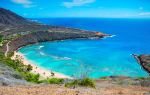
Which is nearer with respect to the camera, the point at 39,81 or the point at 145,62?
the point at 39,81

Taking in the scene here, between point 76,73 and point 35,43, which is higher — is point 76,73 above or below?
below

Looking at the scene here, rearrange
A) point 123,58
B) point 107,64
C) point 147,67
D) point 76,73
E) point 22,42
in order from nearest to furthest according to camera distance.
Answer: point 76,73 < point 147,67 < point 107,64 < point 123,58 < point 22,42

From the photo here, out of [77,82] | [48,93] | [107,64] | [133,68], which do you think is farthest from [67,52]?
[48,93]

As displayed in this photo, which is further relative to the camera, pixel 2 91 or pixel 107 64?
pixel 107 64

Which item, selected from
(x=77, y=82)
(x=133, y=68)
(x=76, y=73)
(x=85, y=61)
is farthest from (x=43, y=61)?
(x=77, y=82)

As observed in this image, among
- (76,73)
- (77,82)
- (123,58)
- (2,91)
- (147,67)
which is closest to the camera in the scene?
(2,91)

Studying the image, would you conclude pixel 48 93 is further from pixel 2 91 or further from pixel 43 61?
pixel 43 61

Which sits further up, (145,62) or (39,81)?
(145,62)

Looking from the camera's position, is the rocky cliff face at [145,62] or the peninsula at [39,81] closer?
the peninsula at [39,81]

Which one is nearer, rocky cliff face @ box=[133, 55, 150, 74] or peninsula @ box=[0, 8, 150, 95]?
peninsula @ box=[0, 8, 150, 95]
